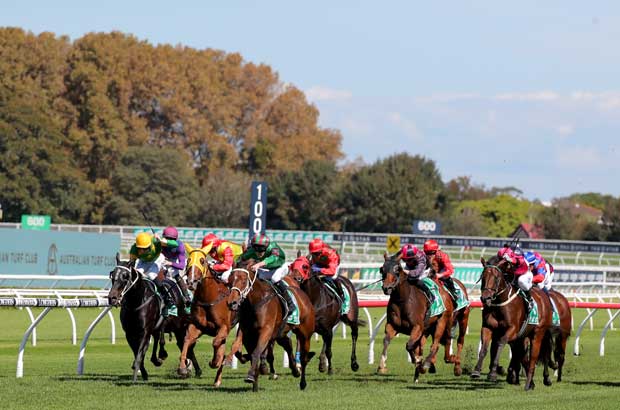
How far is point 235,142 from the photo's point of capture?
7456 cm

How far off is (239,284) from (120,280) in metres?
1.28

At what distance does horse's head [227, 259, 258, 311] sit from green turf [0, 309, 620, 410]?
2.86ft

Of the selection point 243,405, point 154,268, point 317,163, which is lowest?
point 243,405

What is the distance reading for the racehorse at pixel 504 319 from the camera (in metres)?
13.5

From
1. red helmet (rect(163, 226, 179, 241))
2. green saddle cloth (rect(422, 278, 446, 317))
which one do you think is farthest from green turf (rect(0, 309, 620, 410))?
red helmet (rect(163, 226, 179, 241))

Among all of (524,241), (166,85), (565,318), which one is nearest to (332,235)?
(524,241)

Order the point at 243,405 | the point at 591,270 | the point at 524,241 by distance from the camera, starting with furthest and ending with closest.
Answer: the point at 524,241 < the point at 591,270 < the point at 243,405

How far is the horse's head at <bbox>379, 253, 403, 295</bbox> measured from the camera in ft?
46.2

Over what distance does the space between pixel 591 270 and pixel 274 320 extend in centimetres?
2291

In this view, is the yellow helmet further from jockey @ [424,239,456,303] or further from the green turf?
jockey @ [424,239,456,303]

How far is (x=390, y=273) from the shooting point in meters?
14.1

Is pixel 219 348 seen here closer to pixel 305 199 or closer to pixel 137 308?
pixel 137 308

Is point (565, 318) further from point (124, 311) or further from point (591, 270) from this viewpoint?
point (591, 270)

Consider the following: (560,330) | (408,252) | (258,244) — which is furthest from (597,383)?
(258,244)
